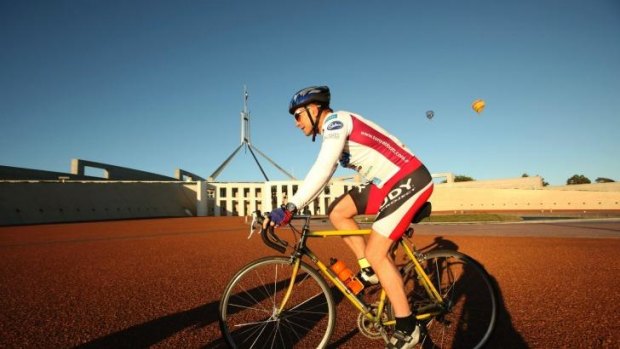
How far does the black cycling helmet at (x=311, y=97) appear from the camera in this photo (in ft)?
10.1

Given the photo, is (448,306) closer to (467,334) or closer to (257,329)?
(467,334)

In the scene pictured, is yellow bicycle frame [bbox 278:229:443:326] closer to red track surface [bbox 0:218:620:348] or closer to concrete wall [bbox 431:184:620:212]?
red track surface [bbox 0:218:620:348]

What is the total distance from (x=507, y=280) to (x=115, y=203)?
37769mm

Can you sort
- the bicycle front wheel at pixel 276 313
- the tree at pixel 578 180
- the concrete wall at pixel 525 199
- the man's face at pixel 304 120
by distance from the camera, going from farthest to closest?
the tree at pixel 578 180 < the concrete wall at pixel 525 199 < the man's face at pixel 304 120 < the bicycle front wheel at pixel 276 313

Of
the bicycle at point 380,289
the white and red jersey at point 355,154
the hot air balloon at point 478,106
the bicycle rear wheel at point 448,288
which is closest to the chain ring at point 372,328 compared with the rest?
the bicycle at point 380,289

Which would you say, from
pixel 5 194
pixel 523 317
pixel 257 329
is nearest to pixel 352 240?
pixel 257 329

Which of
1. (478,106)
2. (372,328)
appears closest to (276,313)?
(372,328)

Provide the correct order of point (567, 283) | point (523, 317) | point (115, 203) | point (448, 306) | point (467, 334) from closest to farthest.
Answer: point (448, 306), point (467, 334), point (523, 317), point (567, 283), point (115, 203)

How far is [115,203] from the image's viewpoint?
35.7m

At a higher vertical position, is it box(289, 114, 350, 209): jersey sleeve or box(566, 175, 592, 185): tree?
box(289, 114, 350, 209): jersey sleeve

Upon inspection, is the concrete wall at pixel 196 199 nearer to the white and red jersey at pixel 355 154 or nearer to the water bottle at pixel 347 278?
the water bottle at pixel 347 278

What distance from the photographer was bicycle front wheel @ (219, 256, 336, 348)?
2.89 meters

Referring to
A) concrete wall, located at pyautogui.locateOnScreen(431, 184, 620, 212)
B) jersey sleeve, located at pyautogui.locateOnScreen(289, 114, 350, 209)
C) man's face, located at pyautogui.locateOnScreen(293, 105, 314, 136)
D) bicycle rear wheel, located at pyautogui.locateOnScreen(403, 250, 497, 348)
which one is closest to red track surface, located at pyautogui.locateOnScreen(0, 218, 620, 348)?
bicycle rear wheel, located at pyautogui.locateOnScreen(403, 250, 497, 348)

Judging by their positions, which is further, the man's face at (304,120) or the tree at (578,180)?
the tree at (578,180)
